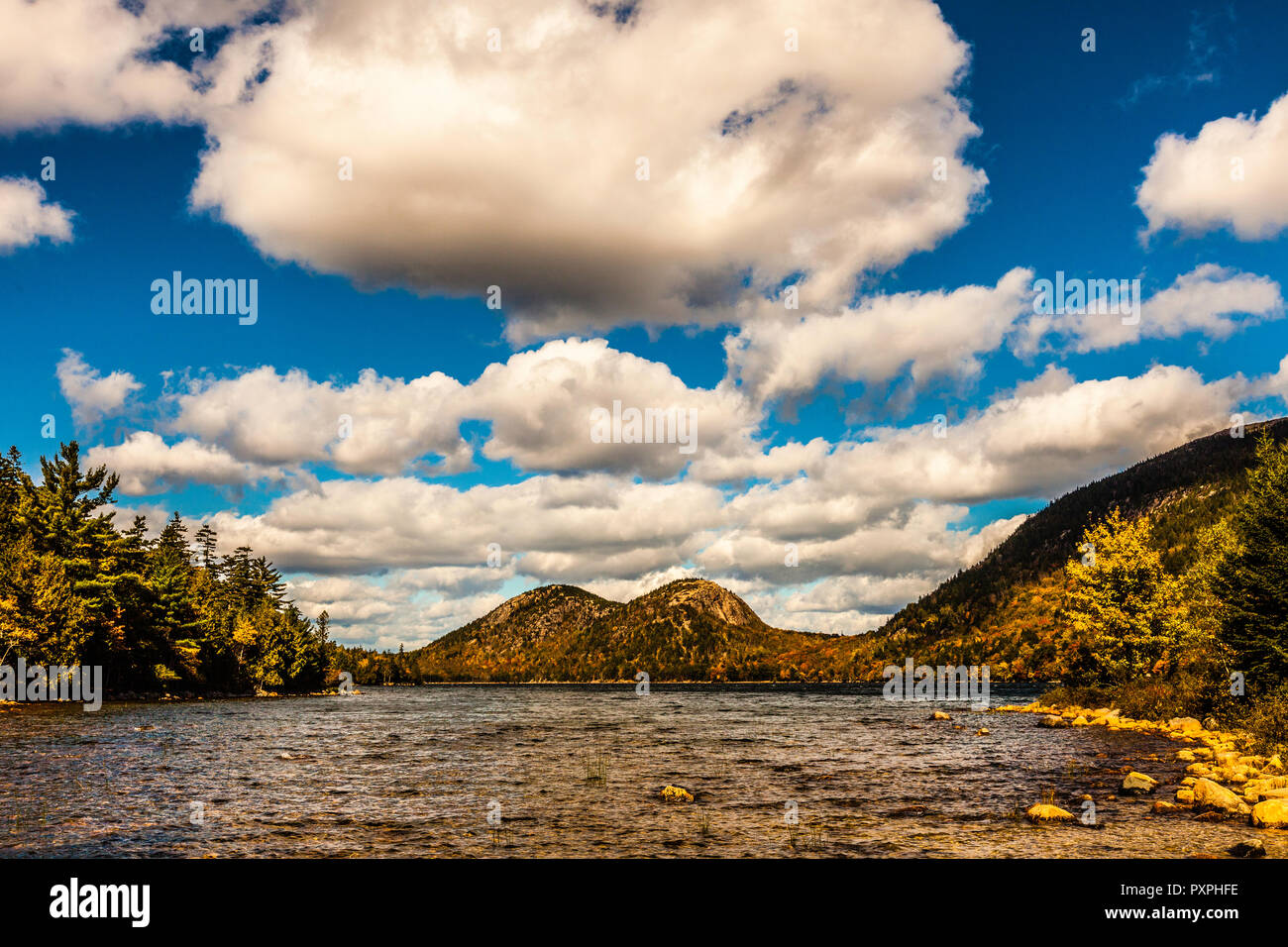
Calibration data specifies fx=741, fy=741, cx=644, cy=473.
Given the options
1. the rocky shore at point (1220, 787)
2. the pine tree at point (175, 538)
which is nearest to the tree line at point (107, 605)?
the pine tree at point (175, 538)

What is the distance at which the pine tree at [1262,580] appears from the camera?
39250 mm

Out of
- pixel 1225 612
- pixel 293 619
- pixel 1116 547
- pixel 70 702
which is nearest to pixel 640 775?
pixel 1225 612

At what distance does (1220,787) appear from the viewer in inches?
993

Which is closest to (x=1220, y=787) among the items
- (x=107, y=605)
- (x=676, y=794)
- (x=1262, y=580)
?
(x=676, y=794)

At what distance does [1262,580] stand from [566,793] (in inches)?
1502

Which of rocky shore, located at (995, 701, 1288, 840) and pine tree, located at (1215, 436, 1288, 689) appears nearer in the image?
rocky shore, located at (995, 701, 1288, 840)

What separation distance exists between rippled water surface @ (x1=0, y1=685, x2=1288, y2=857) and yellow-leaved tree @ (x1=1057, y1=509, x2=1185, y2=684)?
44.5 feet

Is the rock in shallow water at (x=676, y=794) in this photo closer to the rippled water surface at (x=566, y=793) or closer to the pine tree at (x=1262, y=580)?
→ the rippled water surface at (x=566, y=793)

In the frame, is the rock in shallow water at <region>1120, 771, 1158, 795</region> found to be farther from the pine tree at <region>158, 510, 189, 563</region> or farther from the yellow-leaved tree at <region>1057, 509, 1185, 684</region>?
the pine tree at <region>158, 510, 189, 563</region>

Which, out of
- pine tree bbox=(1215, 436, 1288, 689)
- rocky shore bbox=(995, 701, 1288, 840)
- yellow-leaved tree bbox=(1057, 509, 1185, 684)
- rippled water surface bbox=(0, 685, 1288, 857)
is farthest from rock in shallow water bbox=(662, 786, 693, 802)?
yellow-leaved tree bbox=(1057, 509, 1185, 684)

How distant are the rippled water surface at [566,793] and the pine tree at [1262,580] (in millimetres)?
7786

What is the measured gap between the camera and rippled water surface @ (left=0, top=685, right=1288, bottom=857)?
68.8 ft
